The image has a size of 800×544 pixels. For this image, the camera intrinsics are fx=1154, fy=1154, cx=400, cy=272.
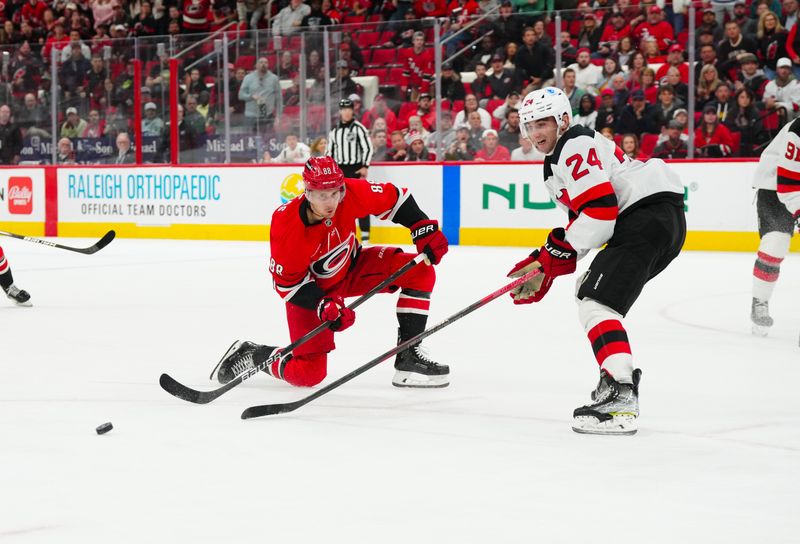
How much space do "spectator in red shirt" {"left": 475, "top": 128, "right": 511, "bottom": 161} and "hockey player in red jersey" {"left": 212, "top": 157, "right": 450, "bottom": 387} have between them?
6.17 metres

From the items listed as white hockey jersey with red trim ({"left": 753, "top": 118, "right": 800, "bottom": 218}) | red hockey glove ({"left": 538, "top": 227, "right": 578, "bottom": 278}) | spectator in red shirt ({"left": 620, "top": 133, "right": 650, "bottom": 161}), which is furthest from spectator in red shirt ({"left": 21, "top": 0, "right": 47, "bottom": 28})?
red hockey glove ({"left": 538, "top": 227, "right": 578, "bottom": 278})

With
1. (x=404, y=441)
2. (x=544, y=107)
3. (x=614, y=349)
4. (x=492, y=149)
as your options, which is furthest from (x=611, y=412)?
(x=492, y=149)

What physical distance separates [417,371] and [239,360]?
624mm

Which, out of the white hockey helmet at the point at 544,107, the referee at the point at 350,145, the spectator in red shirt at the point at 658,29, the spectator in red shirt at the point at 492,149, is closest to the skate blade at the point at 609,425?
the white hockey helmet at the point at 544,107

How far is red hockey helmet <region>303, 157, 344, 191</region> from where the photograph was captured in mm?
3611

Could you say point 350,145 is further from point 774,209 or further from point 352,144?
point 774,209

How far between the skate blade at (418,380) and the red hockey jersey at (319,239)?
16.2 inches

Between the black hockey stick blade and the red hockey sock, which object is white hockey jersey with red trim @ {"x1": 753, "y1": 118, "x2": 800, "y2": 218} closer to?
the red hockey sock

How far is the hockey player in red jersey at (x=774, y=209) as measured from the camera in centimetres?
504

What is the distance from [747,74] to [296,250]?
21.4 feet

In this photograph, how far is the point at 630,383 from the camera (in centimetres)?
318

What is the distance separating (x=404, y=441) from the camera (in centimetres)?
309

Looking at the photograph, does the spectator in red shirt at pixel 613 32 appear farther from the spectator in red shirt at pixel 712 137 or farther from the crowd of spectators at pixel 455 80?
the spectator in red shirt at pixel 712 137

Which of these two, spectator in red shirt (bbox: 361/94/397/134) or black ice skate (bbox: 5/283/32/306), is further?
spectator in red shirt (bbox: 361/94/397/134)
